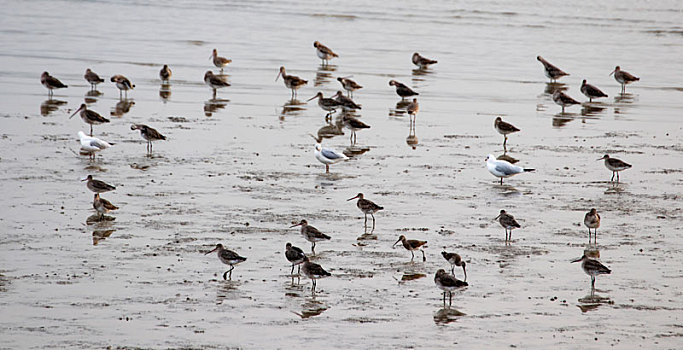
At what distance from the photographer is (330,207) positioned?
16141mm

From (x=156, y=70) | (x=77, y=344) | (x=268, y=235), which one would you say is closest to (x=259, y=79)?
(x=156, y=70)

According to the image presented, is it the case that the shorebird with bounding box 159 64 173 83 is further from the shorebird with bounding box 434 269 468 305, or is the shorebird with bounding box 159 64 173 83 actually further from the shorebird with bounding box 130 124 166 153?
the shorebird with bounding box 434 269 468 305

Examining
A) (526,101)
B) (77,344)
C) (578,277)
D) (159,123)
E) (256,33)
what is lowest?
(77,344)

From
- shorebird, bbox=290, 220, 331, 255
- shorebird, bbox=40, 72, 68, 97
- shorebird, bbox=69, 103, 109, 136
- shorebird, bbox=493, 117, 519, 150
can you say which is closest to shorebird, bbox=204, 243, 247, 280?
shorebird, bbox=290, 220, 331, 255

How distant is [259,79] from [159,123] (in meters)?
7.71

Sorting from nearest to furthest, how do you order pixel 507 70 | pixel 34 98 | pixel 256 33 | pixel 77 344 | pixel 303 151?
pixel 77 344 → pixel 303 151 → pixel 34 98 → pixel 507 70 → pixel 256 33

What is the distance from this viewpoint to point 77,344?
10180 mm

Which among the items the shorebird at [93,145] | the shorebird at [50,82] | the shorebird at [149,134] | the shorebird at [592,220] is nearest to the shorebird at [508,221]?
the shorebird at [592,220]

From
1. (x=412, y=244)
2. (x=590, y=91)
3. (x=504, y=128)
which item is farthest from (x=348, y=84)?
(x=412, y=244)

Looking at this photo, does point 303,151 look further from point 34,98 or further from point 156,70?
point 156,70

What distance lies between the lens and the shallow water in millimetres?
11109

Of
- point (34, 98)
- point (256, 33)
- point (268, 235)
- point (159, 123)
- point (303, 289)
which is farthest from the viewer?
point (256, 33)

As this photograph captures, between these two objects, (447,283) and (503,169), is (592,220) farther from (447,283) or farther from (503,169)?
(503,169)

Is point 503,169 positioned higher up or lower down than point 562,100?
lower down
